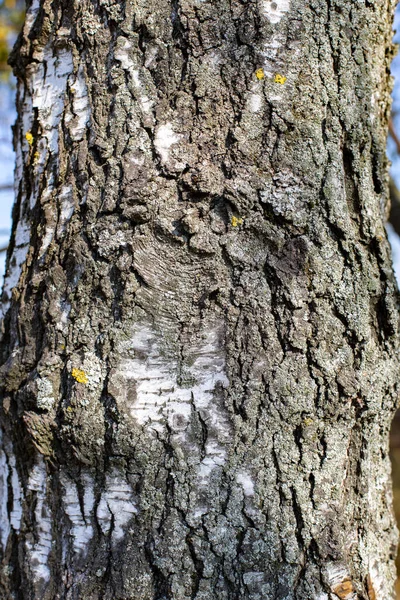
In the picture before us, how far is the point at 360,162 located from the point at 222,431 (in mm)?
674

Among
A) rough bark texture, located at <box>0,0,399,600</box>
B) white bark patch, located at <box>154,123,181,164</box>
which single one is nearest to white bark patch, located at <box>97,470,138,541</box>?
rough bark texture, located at <box>0,0,399,600</box>

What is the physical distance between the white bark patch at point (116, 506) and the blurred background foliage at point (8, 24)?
3.82 m

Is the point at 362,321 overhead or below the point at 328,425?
overhead

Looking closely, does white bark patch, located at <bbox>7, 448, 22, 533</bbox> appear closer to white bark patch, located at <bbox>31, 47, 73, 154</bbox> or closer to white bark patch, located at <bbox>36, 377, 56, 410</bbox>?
white bark patch, located at <bbox>36, 377, 56, 410</bbox>

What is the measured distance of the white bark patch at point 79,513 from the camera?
3.42 feet

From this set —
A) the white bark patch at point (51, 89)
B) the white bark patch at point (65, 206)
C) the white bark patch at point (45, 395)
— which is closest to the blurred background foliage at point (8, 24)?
the white bark patch at point (51, 89)

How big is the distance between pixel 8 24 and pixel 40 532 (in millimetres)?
4276

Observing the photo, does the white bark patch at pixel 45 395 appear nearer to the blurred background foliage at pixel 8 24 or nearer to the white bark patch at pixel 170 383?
the white bark patch at pixel 170 383

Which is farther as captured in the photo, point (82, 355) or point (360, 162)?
point (360, 162)

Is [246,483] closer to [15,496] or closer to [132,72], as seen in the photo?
[15,496]

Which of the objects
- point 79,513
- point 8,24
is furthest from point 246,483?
point 8,24

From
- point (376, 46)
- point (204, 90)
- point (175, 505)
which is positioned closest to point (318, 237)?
point (204, 90)

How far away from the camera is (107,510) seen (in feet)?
3.38

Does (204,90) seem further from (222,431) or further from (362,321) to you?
(222,431)
